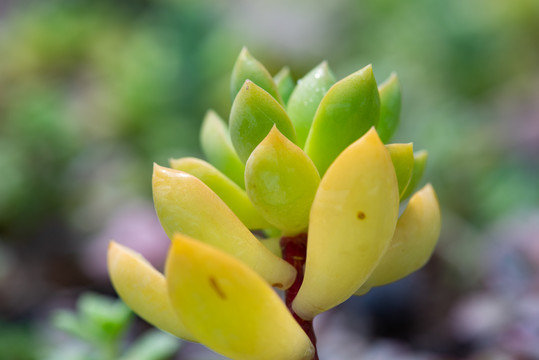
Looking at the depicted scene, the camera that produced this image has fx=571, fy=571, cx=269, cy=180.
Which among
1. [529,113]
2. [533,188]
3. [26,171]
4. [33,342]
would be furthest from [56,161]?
[529,113]

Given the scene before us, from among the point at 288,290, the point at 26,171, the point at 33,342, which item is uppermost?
the point at 288,290

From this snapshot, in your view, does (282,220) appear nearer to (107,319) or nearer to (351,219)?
(351,219)

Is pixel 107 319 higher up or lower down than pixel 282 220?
lower down

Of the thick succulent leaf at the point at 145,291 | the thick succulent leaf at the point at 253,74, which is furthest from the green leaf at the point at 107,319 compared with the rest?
the thick succulent leaf at the point at 253,74

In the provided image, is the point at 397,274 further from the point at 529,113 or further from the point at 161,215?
the point at 529,113

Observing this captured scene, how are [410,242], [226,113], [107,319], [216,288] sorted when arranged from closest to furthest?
[216,288], [410,242], [107,319], [226,113]

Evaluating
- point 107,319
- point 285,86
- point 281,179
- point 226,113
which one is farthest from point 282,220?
point 226,113

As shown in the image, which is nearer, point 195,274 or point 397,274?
point 195,274

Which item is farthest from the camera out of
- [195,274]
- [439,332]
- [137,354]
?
[439,332]
